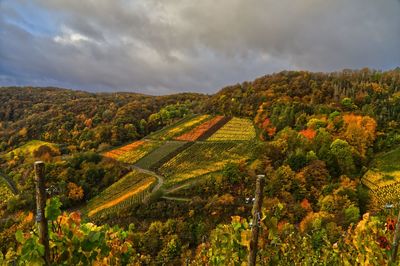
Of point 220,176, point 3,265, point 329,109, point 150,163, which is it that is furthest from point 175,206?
point 329,109

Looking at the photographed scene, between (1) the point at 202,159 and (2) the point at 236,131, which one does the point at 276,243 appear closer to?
(1) the point at 202,159

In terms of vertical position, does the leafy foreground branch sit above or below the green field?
above

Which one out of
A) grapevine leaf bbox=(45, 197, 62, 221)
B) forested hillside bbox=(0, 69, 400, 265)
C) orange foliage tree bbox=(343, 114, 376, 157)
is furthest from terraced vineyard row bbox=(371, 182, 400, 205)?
grapevine leaf bbox=(45, 197, 62, 221)

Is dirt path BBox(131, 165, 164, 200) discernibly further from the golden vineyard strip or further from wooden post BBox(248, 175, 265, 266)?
wooden post BBox(248, 175, 265, 266)

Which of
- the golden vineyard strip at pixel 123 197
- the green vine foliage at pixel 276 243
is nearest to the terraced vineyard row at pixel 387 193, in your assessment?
the golden vineyard strip at pixel 123 197

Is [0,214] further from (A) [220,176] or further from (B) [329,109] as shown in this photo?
(B) [329,109]

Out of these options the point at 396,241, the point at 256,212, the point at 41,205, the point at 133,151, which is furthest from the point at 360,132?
the point at 41,205

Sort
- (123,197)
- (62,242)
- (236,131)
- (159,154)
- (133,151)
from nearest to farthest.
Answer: (62,242), (123,197), (159,154), (236,131), (133,151)
